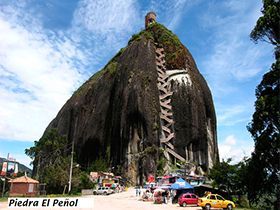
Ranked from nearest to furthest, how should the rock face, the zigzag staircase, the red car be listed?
the red car < the rock face < the zigzag staircase

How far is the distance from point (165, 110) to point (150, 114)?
530 centimetres

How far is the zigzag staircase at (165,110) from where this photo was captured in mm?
48472

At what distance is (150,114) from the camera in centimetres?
4856

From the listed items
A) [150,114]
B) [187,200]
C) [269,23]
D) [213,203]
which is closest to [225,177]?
[187,200]

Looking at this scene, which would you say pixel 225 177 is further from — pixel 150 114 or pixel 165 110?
pixel 165 110

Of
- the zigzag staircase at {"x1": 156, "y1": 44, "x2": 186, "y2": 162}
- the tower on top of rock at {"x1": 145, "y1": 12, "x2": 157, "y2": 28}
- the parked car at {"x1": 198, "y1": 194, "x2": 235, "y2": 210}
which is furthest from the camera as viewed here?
the tower on top of rock at {"x1": 145, "y1": 12, "x2": 157, "y2": 28}

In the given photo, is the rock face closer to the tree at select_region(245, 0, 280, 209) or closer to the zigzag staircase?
the zigzag staircase

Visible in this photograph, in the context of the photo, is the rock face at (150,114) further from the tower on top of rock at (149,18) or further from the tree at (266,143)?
the tree at (266,143)

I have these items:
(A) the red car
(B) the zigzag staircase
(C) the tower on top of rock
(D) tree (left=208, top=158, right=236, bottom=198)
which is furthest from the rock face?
(A) the red car

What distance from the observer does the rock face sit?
4694 cm

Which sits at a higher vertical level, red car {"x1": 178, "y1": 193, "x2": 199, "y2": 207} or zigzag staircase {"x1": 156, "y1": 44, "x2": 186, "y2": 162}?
zigzag staircase {"x1": 156, "y1": 44, "x2": 186, "y2": 162}

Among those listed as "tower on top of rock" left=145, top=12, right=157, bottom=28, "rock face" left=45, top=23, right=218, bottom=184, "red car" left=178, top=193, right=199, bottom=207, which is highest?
"tower on top of rock" left=145, top=12, right=157, bottom=28

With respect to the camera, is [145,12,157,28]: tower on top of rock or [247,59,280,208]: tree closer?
[247,59,280,208]: tree

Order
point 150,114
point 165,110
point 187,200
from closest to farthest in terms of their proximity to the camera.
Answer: point 187,200 < point 150,114 < point 165,110
